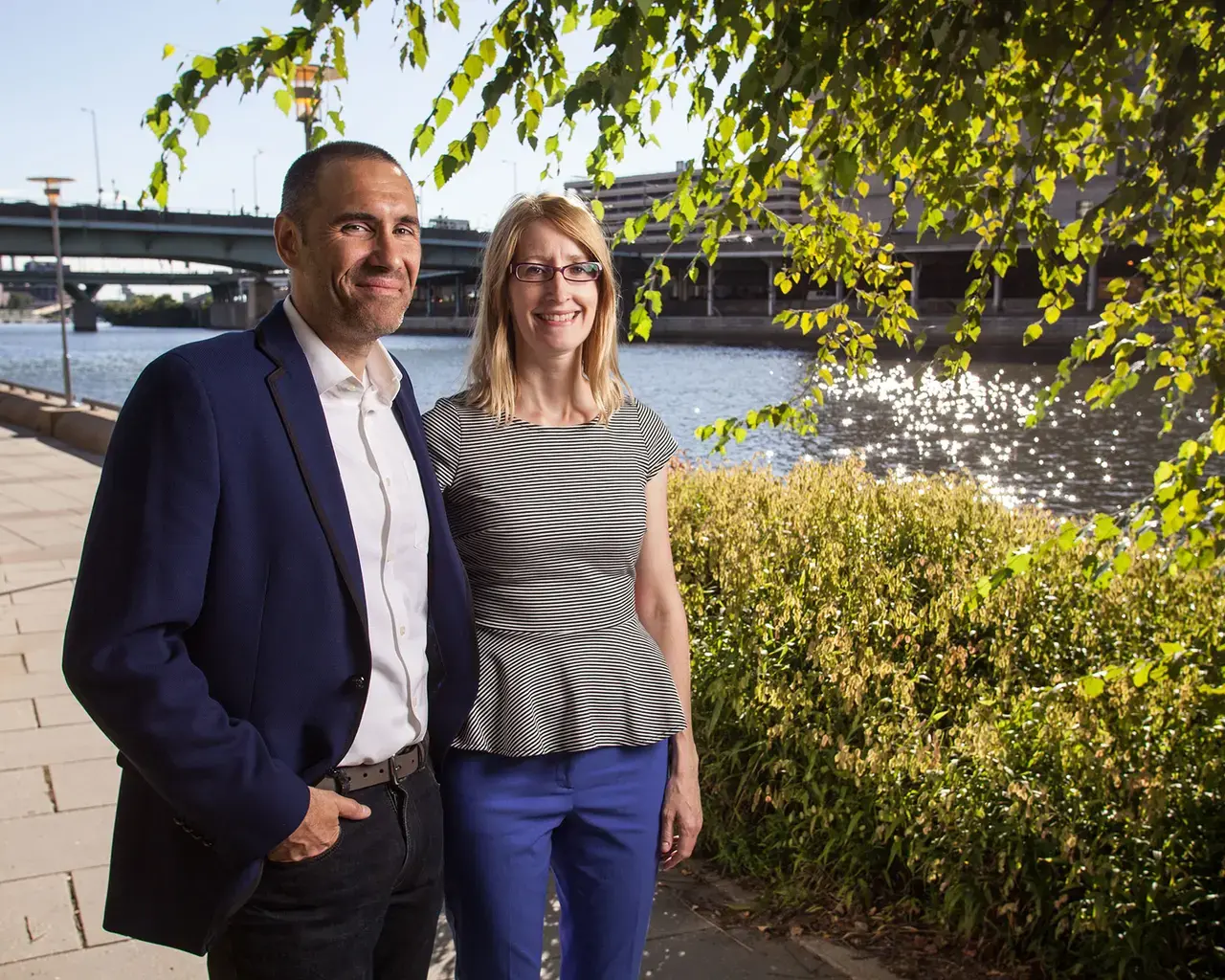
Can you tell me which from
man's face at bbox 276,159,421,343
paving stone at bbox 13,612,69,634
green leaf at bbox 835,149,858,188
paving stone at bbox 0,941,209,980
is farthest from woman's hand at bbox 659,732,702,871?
paving stone at bbox 13,612,69,634

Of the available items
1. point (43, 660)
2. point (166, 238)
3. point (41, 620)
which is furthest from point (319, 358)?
point (166, 238)

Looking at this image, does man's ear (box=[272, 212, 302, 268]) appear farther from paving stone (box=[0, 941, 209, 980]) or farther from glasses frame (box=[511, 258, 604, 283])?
paving stone (box=[0, 941, 209, 980])

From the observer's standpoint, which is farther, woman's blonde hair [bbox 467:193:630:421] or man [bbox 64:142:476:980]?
woman's blonde hair [bbox 467:193:630:421]

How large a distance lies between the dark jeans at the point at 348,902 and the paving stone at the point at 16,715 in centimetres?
393

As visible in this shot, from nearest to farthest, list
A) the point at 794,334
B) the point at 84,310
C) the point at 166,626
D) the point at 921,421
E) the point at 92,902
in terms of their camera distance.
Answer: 1. the point at 166,626
2. the point at 92,902
3. the point at 921,421
4. the point at 794,334
5. the point at 84,310

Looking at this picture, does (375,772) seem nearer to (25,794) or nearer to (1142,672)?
(1142,672)

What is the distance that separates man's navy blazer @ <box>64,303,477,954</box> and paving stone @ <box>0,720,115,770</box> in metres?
3.42

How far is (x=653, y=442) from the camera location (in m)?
2.44

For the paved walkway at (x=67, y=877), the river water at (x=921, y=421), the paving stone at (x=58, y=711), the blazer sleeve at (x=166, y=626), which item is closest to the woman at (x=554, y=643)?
the blazer sleeve at (x=166, y=626)

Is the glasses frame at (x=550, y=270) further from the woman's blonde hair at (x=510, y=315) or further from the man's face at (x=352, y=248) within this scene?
the man's face at (x=352, y=248)

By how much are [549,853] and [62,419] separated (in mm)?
16843

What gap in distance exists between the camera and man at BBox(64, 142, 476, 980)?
161 centimetres

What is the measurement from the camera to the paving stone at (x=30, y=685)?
5703mm

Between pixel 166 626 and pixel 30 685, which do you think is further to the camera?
pixel 30 685
